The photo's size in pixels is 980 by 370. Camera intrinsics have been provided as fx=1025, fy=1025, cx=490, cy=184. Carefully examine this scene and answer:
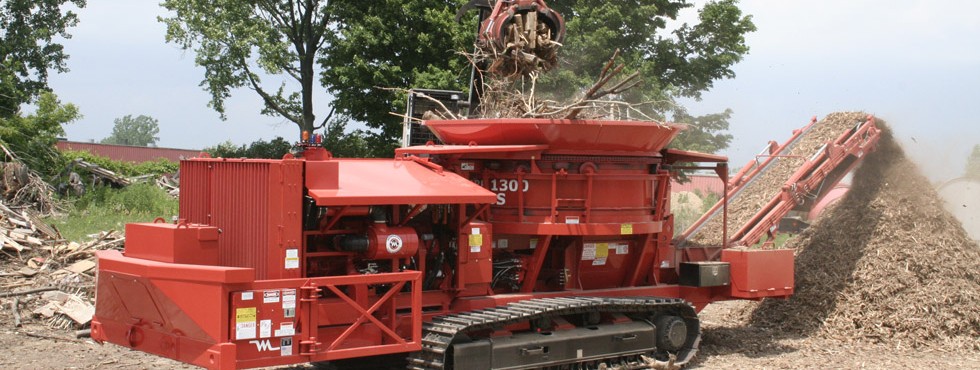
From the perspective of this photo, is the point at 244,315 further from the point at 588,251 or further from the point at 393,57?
the point at 393,57

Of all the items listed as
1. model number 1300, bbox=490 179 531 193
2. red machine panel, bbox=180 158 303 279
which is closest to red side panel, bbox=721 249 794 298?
model number 1300, bbox=490 179 531 193

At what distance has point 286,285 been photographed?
7465mm

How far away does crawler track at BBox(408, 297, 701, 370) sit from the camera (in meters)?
8.13

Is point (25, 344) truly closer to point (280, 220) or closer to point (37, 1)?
point (280, 220)

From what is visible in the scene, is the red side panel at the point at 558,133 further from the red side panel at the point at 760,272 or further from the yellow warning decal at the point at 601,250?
the red side panel at the point at 760,272

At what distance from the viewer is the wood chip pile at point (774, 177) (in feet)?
43.3

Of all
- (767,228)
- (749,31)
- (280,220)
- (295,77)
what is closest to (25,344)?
(280,220)

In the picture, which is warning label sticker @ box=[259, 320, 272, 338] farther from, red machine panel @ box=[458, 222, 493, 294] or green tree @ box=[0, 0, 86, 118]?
green tree @ box=[0, 0, 86, 118]

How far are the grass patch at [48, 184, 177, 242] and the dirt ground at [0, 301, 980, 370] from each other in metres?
8.14

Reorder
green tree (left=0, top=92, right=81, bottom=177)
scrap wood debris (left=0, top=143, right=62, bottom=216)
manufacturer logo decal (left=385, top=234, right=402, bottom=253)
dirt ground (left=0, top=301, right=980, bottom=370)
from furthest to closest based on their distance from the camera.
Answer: green tree (left=0, top=92, right=81, bottom=177), scrap wood debris (left=0, top=143, right=62, bottom=216), dirt ground (left=0, top=301, right=980, bottom=370), manufacturer logo decal (left=385, top=234, right=402, bottom=253)

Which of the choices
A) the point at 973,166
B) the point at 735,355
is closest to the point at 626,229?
the point at 735,355

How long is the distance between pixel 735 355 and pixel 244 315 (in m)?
5.59

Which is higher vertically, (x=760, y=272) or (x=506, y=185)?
(x=506, y=185)

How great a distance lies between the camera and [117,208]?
23.8 m
